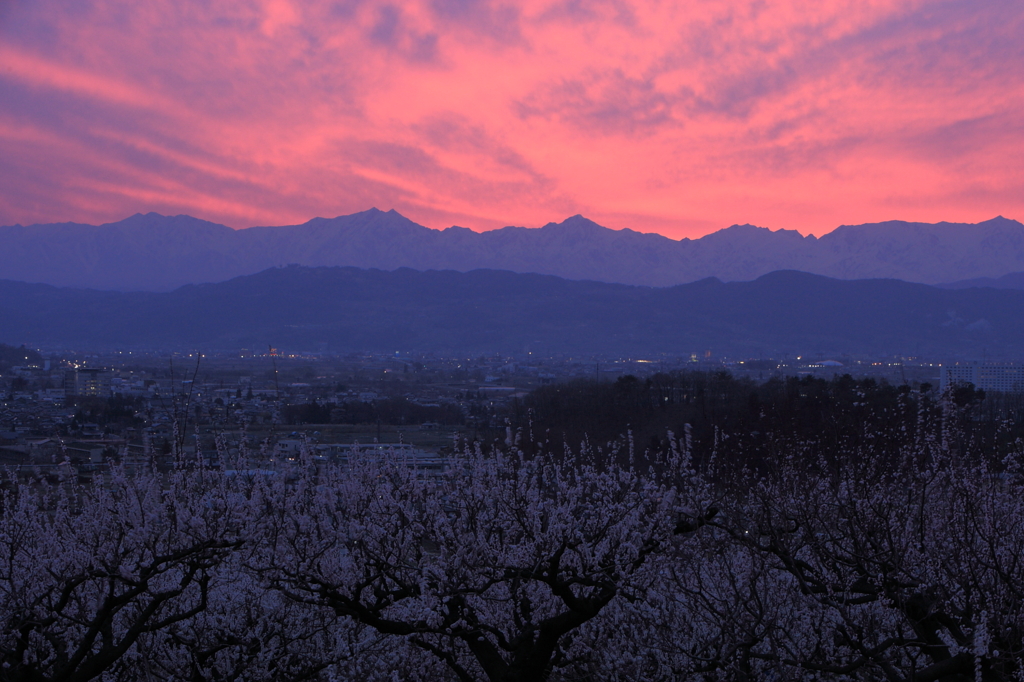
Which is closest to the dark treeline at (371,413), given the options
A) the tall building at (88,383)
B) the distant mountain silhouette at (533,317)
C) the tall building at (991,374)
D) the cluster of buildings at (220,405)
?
the cluster of buildings at (220,405)

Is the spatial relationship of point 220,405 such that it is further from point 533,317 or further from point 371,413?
point 533,317

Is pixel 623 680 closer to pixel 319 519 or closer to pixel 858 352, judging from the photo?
pixel 319 519

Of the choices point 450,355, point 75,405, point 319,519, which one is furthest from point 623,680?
point 450,355

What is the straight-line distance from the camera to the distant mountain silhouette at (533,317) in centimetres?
13288

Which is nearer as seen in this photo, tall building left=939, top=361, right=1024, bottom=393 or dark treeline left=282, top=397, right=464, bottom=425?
dark treeline left=282, top=397, right=464, bottom=425

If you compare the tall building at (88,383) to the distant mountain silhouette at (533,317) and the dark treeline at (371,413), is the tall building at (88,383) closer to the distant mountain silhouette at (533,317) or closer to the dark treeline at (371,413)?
the dark treeline at (371,413)

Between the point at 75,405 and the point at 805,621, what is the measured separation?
29.9m

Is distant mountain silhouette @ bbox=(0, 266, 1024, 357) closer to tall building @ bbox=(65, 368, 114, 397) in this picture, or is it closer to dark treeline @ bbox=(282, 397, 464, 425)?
tall building @ bbox=(65, 368, 114, 397)

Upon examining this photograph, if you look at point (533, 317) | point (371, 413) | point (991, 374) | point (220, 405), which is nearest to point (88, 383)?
point (371, 413)

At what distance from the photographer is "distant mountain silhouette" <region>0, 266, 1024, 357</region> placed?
132875 mm

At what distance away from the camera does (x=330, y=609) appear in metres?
9.18

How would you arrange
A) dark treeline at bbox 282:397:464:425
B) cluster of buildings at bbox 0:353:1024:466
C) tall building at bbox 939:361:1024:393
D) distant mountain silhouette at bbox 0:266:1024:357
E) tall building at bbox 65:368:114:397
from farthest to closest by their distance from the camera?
distant mountain silhouette at bbox 0:266:1024:357, tall building at bbox 939:361:1024:393, dark treeline at bbox 282:397:464:425, tall building at bbox 65:368:114:397, cluster of buildings at bbox 0:353:1024:466

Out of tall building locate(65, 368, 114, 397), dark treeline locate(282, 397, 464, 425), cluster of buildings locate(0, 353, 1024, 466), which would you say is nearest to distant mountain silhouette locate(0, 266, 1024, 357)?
cluster of buildings locate(0, 353, 1024, 466)

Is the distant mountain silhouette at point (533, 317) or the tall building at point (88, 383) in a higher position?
the distant mountain silhouette at point (533, 317)
